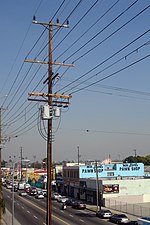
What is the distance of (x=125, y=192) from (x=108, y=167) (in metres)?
12.1

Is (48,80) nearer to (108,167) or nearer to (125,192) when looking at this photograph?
(125,192)

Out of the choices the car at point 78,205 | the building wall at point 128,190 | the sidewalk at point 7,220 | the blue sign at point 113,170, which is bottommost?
the sidewalk at point 7,220

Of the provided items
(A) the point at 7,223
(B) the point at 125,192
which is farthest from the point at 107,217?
(B) the point at 125,192

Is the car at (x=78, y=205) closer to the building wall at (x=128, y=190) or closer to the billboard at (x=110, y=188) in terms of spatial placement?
the building wall at (x=128, y=190)

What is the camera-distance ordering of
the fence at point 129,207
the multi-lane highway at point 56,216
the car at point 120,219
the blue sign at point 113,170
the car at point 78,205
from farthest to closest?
1. the blue sign at point 113,170
2. the car at point 78,205
3. the fence at point 129,207
4. the multi-lane highway at point 56,216
5. the car at point 120,219

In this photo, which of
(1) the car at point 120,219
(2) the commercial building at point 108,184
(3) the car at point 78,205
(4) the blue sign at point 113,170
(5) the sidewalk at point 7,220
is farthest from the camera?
(4) the blue sign at point 113,170

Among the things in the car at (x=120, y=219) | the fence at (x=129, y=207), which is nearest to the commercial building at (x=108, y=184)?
the fence at (x=129, y=207)

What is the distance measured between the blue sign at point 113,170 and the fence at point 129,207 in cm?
1494

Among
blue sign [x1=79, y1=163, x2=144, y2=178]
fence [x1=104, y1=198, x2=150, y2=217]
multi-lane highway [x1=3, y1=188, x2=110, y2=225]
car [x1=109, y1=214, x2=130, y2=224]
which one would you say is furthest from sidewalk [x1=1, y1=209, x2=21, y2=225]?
blue sign [x1=79, y1=163, x2=144, y2=178]

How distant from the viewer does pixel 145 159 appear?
6900 inches

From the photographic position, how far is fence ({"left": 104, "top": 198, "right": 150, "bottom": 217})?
53.8 m

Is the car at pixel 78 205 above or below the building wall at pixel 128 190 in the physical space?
below

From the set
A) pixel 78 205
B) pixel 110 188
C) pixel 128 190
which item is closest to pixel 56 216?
pixel 78 205

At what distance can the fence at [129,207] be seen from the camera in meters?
53.8
